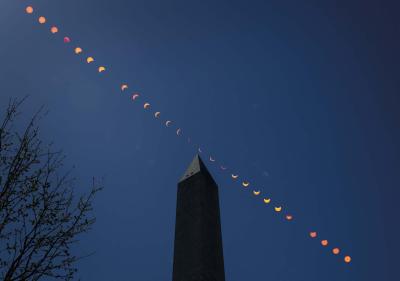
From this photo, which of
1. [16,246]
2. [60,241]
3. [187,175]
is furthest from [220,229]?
[16,246]

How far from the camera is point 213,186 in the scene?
12023mm

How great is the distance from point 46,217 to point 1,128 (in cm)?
219

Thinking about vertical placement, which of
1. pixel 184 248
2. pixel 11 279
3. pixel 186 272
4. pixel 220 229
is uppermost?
pixel 220 229

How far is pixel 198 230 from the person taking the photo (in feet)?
33.3

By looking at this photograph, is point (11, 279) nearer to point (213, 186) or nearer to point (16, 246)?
point (16, 246)

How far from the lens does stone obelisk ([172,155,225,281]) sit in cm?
955

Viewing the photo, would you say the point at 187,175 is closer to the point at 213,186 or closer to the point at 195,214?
the point at 213,186

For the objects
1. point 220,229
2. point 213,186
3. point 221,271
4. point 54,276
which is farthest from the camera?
point 213,186

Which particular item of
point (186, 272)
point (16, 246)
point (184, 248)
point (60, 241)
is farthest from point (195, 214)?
point (16, 246)

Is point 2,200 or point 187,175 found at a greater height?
point 187,175

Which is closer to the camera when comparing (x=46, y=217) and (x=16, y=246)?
(x=16, y=246)

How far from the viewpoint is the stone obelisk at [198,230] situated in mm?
9547

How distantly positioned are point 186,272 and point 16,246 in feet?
12.3

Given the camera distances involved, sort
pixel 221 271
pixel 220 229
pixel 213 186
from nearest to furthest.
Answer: pixel 221 271 < pixel 220 229 < pixel 213 186
